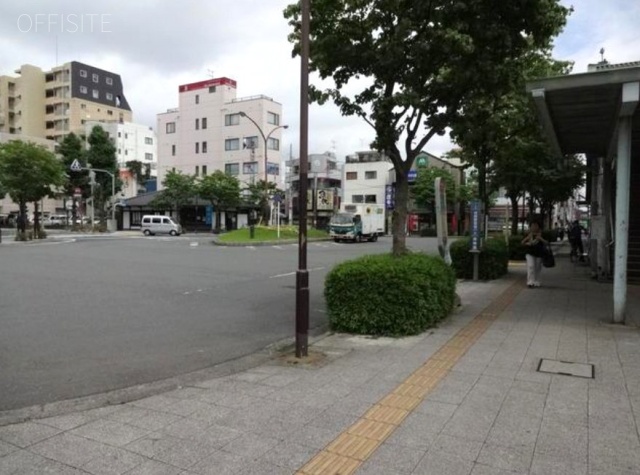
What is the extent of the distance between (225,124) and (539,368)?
59388 mm

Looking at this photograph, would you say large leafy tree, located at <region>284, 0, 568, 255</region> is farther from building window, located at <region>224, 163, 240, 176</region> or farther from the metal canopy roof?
building window, located at <region>224, 163, 240, 176</region>

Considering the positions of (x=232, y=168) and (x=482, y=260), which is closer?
→ (x=482, y=260)

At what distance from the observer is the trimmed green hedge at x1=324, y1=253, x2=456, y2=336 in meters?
7.08

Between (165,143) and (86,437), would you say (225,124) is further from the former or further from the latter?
(86,437)

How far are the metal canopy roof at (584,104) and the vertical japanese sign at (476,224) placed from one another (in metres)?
2.09

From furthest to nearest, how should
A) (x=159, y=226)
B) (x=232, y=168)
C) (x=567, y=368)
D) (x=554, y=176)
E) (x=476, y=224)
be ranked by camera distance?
(x=232, y=168)
(x=159, y=226)
(x=554, y=176)
(x=476, y=224)
(x=567, y=368)

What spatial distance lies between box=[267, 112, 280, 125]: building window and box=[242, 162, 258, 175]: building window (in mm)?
4945

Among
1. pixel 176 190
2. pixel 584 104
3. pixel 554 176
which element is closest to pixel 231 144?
pixel 176 190

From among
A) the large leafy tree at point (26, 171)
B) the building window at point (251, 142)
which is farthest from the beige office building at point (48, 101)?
the large leafy tree at point (26, 171)

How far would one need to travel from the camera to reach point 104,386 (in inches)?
205

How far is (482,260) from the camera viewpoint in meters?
13.9

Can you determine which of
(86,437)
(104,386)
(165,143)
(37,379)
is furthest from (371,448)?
(165,143)

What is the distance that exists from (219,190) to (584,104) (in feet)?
145

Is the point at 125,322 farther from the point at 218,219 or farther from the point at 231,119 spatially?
the point at 231,119
